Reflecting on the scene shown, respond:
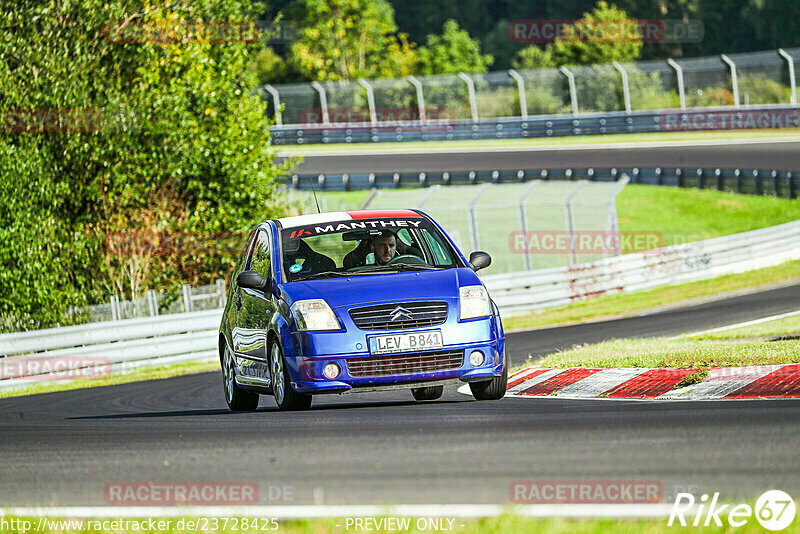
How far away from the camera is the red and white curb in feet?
30.1

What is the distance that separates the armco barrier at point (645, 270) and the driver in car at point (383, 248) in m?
14.3

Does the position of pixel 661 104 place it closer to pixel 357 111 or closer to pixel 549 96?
pixel 549 96

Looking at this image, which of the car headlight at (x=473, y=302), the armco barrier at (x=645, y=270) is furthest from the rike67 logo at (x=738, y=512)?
the armco barrier at (x=645, y=270)

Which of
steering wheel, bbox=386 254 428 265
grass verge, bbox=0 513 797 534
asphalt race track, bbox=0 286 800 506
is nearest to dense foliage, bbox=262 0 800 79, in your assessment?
steering wheel, bbox=386 254 428 265

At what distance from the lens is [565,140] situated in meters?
49.3

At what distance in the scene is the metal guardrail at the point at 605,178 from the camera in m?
38.2

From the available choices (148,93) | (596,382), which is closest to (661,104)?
(148,93)

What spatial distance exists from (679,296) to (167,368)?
11670 mm

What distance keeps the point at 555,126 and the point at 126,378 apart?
1315 inches

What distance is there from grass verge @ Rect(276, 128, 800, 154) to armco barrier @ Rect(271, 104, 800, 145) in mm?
252
